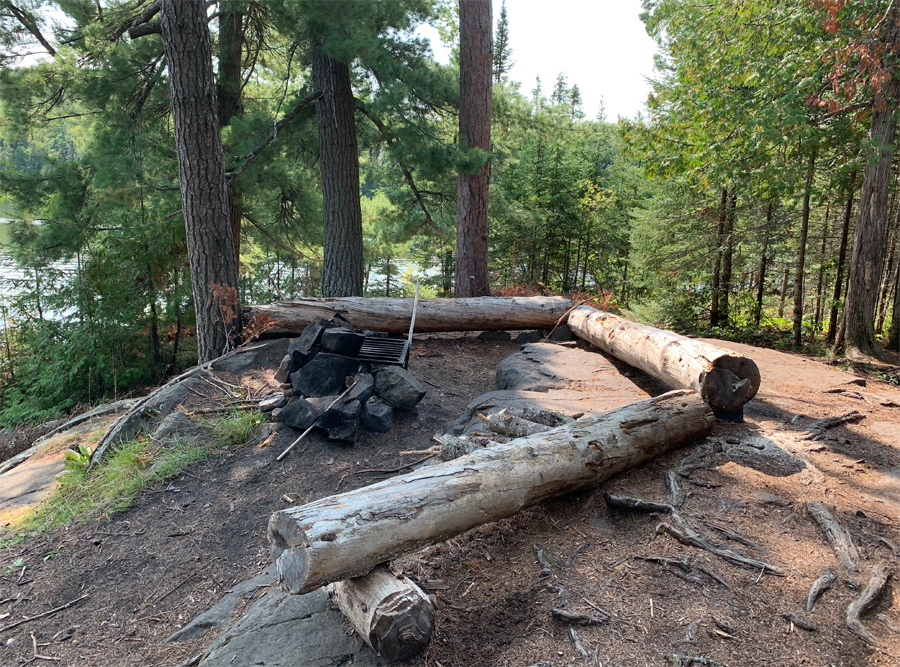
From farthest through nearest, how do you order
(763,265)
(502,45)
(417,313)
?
1. (502,45)
2. (763,265)
3. (417,313)

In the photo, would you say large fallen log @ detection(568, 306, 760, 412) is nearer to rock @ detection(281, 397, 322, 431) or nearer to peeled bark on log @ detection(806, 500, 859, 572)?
peeled bark on log @ detection(806, 500, 859, 572)

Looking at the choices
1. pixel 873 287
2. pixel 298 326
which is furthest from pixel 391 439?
pixel 873 287

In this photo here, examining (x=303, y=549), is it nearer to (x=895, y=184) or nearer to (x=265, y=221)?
(x=265, y=221)

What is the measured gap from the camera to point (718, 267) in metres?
12.5

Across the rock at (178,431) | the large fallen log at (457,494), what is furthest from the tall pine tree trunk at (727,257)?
the rock at (178,431)

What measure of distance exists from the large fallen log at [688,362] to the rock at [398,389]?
2473 millimetres

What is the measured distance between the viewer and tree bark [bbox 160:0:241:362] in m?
6.16

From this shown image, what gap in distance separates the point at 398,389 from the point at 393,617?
3220mm

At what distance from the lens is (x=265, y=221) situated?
11922mm

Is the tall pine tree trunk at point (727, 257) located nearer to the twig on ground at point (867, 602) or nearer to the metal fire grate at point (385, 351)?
the metal fire grate at point (385, 351)

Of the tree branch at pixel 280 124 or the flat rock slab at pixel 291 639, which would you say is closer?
the flat rock slab at pixel 291 639

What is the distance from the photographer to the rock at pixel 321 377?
525cm

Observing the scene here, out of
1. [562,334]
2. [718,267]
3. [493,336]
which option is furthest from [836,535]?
[718,267]

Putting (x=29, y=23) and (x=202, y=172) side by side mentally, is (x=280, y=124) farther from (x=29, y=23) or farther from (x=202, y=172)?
(x=29, y=23)
